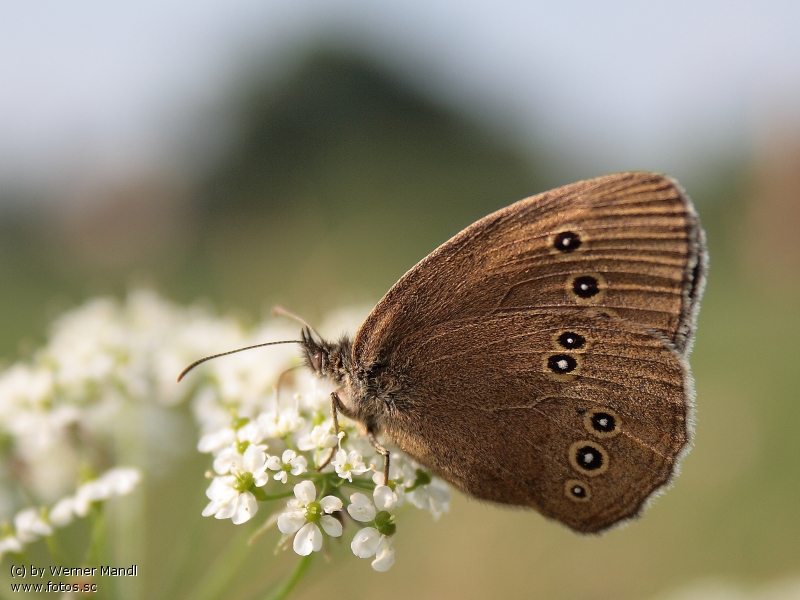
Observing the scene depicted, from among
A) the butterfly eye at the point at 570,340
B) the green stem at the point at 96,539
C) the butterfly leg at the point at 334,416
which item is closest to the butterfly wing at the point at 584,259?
the butterfly eye at the point at 570,340

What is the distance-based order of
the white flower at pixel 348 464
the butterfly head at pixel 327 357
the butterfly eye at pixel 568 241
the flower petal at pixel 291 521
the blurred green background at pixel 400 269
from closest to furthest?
the flower petal at pixel 291 521 < the white flower at pixel 348 464 < the butterfly eye at pixel 568 241 < the butterfly head at pixel 327 357 < the blurred green background at pixel 400 269

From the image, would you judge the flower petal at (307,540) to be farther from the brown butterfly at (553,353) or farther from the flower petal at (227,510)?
the brown butterfly at (553,353)

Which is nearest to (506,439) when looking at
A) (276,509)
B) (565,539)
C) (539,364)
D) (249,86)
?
(539,364)

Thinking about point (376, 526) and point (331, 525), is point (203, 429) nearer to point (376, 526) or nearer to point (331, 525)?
point (331, 525)

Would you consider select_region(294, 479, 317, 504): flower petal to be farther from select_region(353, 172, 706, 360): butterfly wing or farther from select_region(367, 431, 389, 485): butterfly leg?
select_region(353, 172, 706, 360): butterfly wing

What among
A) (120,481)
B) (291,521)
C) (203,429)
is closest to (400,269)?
(203,429)

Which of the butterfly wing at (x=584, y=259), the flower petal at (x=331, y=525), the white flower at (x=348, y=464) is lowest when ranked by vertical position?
the flower petal at (x=331, y=525)

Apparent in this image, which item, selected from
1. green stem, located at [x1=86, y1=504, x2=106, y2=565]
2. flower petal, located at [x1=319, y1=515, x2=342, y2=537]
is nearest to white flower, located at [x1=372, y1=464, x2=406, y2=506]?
flower petal, located at [x1=319, y1=515, x2=342, y2=537]
